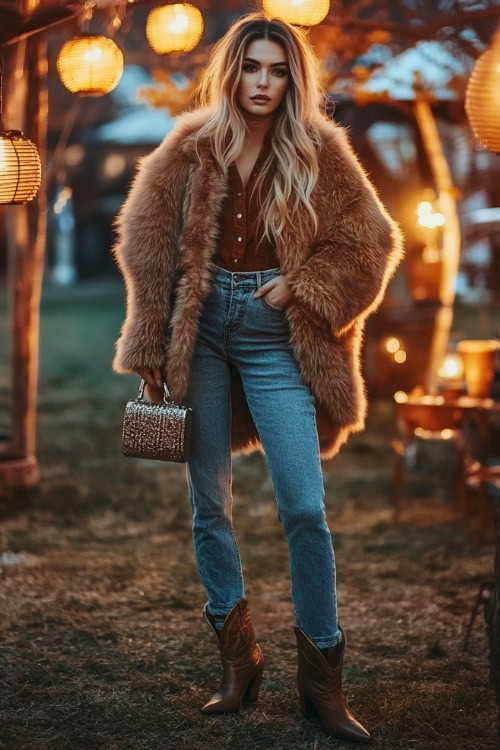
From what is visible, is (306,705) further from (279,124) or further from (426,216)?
(426,216)

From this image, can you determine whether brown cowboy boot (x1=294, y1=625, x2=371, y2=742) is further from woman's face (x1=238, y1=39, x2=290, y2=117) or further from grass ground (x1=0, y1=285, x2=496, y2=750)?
woman's face (x1=238, y1=39, x2=290, y2=117)

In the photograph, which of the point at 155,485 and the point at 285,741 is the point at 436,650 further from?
the point at 155,485

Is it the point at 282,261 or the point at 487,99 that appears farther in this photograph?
the point at 487,99

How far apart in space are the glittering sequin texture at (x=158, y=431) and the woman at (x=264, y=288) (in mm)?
78

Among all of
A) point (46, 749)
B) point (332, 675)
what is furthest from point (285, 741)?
point (46, 749)

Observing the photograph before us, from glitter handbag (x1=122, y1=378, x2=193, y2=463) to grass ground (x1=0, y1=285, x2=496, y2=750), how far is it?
3.11 ft

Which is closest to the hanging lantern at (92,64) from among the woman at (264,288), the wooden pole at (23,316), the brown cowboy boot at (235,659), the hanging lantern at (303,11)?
the hanging lantern at (303,11)

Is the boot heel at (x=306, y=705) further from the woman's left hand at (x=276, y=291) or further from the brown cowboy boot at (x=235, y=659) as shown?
the woman's left hand at (x=276, y=291)

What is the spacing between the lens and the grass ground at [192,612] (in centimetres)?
364

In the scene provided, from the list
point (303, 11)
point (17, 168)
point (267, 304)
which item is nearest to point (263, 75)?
point (267, 304)

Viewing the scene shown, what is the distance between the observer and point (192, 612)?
492 cm

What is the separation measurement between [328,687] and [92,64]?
378cm

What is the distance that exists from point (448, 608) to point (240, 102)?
265 centimetres

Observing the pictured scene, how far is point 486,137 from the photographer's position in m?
3.97
